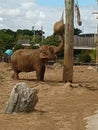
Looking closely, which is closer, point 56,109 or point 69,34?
point 56,109

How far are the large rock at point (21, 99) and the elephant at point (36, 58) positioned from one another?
7787 mm

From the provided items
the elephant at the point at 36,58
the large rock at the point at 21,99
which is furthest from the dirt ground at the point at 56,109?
the elephant at the point at 36,58

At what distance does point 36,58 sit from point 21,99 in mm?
8464

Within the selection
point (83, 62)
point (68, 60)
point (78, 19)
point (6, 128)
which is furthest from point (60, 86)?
point (83, 62)

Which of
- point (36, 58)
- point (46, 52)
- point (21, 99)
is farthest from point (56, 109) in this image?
point (36, 58)

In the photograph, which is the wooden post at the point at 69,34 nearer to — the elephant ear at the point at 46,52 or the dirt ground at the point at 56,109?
the elephant ear at the point at 46,52

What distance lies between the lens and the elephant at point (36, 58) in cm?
1984

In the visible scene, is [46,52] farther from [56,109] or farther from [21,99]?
[21,99]

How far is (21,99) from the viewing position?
11820 millimetres

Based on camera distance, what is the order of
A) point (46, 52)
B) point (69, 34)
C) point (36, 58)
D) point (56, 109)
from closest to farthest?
point (56, 109) → point (69, 34) → point (46, 52) → point (36, 58)

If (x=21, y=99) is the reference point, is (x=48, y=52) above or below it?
above

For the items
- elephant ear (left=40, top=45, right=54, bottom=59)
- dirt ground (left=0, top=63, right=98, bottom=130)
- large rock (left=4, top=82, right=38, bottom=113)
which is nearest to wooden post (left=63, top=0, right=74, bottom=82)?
elephant ear (left=40, top=45, right=54, bottom=59)

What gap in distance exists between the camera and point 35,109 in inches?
500

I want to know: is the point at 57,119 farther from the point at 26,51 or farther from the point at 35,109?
the point at 26,51
